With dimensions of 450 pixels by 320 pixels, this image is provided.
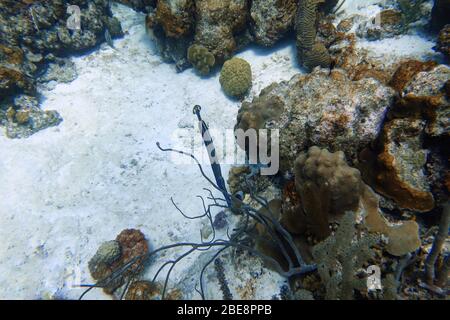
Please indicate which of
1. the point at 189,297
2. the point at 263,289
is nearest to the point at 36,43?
the point at 189,297

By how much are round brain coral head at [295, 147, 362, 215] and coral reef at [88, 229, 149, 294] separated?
276 centimetres

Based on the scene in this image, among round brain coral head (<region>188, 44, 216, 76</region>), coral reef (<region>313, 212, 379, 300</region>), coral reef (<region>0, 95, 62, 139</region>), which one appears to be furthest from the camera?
round brain coral head (<region>188, 44, 216, 76</region>)

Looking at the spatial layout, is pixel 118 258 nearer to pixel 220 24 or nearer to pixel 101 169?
pixel 101 169

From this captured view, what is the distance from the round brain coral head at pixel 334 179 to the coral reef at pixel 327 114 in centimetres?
57

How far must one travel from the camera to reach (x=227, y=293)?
2.92 m

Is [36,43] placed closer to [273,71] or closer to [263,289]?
[273,71]

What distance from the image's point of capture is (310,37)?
4.85m

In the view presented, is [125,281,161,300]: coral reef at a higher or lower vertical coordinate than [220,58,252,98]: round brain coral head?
lower

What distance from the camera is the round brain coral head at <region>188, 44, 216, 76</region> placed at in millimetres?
5778

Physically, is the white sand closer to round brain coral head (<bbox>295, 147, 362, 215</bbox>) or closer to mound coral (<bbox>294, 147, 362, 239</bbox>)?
mound coral (<bbox>294, 147, 362, 239</bbox>)

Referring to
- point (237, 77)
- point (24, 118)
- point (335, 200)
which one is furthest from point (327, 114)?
point (24, 118)

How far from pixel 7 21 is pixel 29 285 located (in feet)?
18.3

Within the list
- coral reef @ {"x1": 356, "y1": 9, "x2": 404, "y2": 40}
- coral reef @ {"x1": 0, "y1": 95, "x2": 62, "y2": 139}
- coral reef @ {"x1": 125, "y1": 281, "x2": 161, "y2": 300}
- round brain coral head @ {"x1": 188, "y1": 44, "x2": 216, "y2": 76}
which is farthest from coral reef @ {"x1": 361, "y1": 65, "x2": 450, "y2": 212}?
coral reef @ {"x1": 0, "y1": 95, "x2": 62, "y2": 139}

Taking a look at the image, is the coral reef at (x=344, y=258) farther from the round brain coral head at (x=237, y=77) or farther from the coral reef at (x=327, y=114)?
the round brain coral head at (x=237, y=77)
